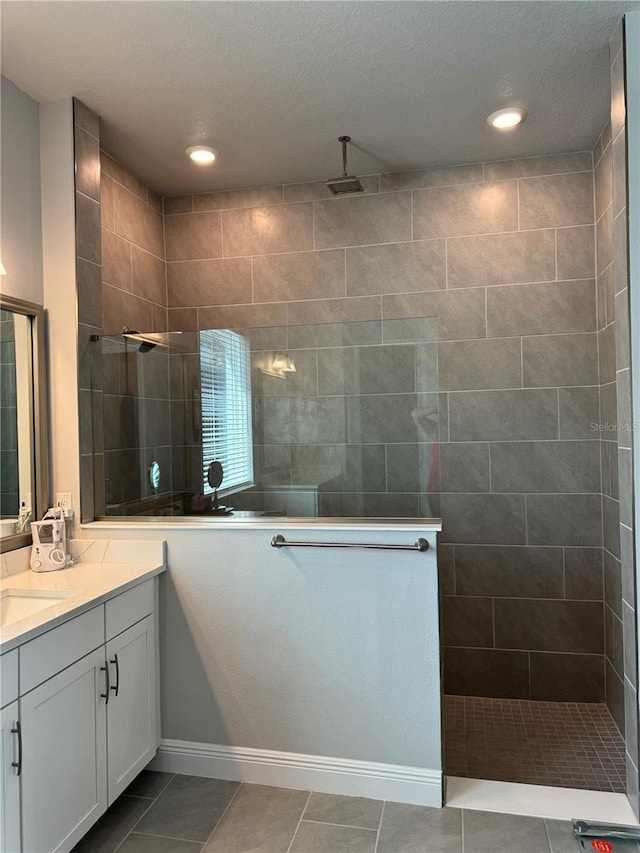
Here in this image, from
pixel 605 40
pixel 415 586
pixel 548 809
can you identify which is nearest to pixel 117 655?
pixel 415 586

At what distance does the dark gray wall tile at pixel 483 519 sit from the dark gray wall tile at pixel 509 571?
5cm

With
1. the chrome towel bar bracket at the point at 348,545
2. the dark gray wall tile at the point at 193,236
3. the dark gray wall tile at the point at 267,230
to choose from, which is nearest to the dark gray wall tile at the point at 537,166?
the dark gray wall tile at the point at 267,230

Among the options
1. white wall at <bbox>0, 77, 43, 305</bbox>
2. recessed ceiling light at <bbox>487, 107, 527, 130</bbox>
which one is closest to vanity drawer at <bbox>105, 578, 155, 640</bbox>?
white wall at <bbox>0, 77, 43, 305</bbox>

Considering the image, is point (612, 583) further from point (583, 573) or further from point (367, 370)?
point (367, 370)

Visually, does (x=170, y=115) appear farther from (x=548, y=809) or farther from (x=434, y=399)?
(x=548, y=809)

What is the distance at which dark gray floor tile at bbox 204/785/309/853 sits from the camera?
77.0 inches

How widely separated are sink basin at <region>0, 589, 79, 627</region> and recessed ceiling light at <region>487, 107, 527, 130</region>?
257 centimetres

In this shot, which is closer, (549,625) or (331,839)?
(331,839)

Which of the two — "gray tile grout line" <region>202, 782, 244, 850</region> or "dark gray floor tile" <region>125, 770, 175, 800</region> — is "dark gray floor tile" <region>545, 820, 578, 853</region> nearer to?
"gray tile grout line" <region>202, 782, 244, 850</region>

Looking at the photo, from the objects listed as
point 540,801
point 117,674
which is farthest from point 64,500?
point 540,801

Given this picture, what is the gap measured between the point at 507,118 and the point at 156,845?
313cm

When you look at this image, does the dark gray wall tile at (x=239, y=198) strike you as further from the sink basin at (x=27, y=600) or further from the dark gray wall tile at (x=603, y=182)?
the sink basin at (x=27, y=600)

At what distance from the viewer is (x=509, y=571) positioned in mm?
3082

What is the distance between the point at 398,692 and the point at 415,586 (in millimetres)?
401
